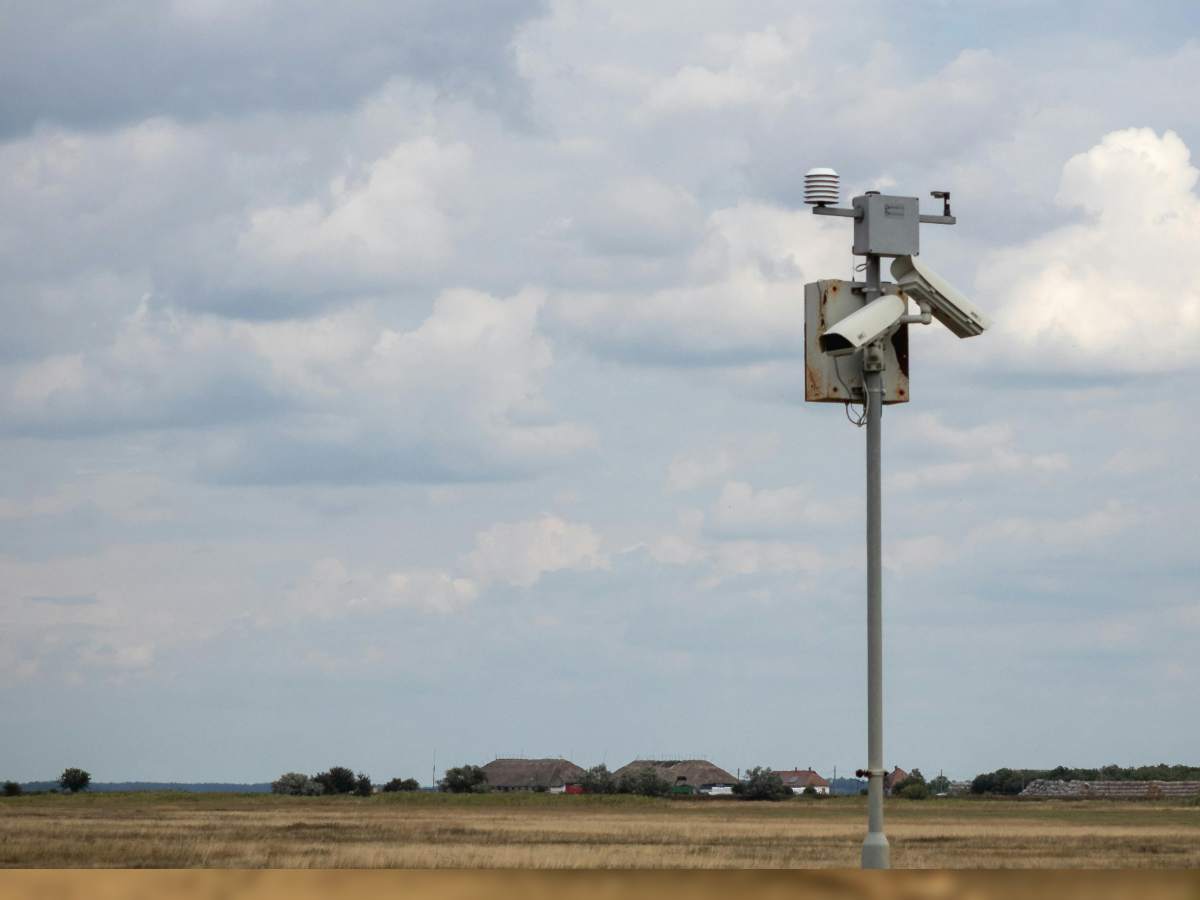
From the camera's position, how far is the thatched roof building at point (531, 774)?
404 ft

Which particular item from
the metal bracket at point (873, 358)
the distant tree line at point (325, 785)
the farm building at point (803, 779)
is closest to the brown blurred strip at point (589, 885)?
the metal bracket at point (873, 358)

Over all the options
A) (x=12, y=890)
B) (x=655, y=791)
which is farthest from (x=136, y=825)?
(x=655, y=791)

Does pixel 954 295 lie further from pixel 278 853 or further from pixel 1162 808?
pixel 1162 808

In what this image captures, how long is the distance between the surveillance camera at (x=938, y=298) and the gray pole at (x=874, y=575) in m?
0.19

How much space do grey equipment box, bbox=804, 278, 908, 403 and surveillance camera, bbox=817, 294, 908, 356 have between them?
0.13 m

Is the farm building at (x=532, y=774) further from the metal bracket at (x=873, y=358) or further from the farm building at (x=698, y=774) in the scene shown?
the metal bracket at (x=873, y=358)

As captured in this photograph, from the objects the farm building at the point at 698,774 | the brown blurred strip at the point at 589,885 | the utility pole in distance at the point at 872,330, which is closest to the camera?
the brown blurred strip at the point at 589,885

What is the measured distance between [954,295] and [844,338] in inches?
49.9

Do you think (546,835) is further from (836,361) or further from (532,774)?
(532,774)

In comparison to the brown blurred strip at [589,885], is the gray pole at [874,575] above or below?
above

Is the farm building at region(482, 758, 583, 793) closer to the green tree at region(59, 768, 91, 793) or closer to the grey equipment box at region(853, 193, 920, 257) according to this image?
the green tree at region(59, 768, 91, 793)

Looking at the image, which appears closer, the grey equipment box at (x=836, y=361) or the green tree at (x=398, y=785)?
the grey equipment box at (x=836, y=361)

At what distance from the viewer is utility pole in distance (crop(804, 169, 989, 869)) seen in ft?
38.8

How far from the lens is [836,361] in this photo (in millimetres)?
12203
